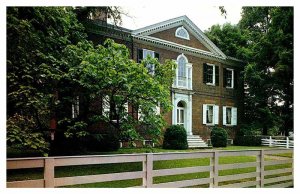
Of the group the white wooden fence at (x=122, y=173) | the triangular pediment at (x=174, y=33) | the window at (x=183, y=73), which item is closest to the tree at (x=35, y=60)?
the white wooden fence at (x=122, y=173)

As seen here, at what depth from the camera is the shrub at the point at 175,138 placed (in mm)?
16484

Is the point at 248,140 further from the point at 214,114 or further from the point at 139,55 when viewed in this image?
the point at 139,55

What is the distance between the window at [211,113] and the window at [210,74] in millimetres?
1499

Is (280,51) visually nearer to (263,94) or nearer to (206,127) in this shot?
(263,94)

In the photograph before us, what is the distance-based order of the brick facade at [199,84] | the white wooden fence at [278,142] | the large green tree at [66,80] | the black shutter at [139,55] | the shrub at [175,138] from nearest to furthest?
the large green tree at [66,80] < the shrub at [175,138] < the black shutter at [139,55] < the brick facade at [199,84] < the white wooden fence at [278,142]

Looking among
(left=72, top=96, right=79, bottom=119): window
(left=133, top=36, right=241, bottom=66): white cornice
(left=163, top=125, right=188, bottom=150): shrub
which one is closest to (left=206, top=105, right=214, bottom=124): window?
(left=133, top=36, right=241, bottom=66): white cornice

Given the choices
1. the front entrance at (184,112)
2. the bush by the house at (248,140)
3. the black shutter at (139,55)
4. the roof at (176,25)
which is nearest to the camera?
the black shutter at (139,55)

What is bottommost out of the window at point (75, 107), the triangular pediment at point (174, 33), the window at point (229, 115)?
the window at point (229, 115)

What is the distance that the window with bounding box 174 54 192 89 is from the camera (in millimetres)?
19656

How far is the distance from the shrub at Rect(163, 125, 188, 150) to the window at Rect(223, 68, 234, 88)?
7219 millimetres

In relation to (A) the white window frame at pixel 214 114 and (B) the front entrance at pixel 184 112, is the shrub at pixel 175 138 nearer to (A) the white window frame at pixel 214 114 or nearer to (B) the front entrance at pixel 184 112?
(B) the front entrance at pixel 184 112

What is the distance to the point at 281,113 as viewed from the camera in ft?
70.0

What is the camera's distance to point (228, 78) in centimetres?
2281

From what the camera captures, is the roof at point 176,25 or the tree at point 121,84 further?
the roof at point 176,25
